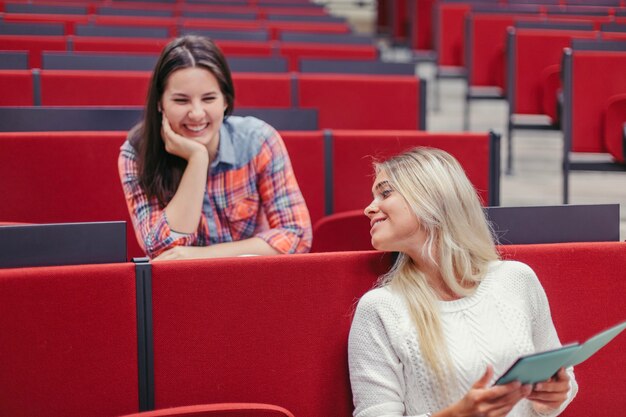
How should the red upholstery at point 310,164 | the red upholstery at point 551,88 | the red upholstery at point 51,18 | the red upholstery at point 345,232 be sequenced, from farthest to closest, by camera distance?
the red upholstery at point 51,18 → the red upholstery at point 551,88 → the red upholstery at point 310,164 → the red upholstery at point 345,232

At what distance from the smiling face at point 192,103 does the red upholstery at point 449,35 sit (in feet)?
13.1

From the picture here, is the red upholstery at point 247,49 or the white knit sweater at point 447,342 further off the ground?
the red upholstery at point 247,49

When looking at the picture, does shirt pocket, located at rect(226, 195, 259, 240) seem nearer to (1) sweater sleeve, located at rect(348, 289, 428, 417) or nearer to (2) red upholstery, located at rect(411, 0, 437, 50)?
(1) sweater sleeve, located at rect(348, 289, 428, 417)

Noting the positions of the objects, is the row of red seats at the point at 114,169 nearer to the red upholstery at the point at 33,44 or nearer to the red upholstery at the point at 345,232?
the red upholstery at the point at 345,232

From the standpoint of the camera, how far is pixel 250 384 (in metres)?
1.65

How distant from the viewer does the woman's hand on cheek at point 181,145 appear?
221cm

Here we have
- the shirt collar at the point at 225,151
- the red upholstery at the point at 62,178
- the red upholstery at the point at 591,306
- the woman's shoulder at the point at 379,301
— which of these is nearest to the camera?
the woman's shoulder at the point at 379,301

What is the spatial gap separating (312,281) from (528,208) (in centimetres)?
46

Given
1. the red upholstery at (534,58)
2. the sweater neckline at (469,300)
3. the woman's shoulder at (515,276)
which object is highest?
the red upholstery at (534,58)

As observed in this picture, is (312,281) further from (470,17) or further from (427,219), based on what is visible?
(470,17)

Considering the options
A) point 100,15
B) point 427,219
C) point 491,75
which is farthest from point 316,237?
point 100,15

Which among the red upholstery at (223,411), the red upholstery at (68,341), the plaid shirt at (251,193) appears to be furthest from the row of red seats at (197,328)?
the plaid shirt at (251,193)

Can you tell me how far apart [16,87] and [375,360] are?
2373 millimetres

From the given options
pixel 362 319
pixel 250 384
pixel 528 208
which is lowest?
pixel 250 384
